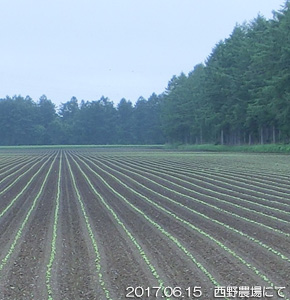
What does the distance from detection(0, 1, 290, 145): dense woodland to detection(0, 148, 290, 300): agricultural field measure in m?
30.9

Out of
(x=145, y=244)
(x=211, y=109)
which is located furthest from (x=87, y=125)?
(x=145, y=244)

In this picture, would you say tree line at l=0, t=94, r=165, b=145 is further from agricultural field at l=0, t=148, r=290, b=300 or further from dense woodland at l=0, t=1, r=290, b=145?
agricultural field at l=0, t=148, r=290, b=300

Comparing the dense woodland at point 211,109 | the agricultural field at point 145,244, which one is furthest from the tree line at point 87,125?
the agricultural field at point 145,244

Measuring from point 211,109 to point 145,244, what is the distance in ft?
197

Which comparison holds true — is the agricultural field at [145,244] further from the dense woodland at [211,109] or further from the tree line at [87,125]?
the tree line at [87,125]

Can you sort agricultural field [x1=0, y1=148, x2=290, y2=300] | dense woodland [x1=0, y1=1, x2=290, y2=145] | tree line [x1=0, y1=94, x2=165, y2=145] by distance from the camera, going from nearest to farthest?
agricultural field [x1=0, y1=148, x2=290, y2=300] → dense woodland [x1=0, y1=1, x2=290, y2=145] → tree line [x1=0, y1=94, x2=165, y2=145]

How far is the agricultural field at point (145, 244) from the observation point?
6.96 metres

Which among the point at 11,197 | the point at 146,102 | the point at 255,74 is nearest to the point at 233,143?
the point at 255,74

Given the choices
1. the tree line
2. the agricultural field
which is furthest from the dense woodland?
the agricultural field

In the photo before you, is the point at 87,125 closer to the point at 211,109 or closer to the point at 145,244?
the point at 211,109

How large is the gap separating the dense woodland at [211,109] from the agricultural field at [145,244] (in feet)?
101

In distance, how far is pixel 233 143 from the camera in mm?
70688

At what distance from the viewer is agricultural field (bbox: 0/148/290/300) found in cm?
696

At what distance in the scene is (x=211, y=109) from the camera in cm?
6862
